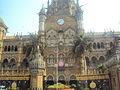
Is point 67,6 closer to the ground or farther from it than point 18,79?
farther from it

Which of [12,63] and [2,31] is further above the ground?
[2,31]

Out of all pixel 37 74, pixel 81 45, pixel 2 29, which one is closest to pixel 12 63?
pixel 2 29

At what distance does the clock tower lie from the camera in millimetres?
36062

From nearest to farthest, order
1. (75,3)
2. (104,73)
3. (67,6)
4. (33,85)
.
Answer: (33,85)
(104,73)
(67,6)
(75,3)

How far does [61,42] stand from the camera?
38812 millimetres

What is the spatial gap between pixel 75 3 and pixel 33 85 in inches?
1450

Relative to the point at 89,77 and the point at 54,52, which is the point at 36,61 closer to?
the point at 89,77

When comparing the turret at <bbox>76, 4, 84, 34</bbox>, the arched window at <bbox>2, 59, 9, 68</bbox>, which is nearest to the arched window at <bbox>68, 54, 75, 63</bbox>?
the turret at <bbox>76, 4, 84, 34</bbox>

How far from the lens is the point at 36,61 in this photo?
20.0m

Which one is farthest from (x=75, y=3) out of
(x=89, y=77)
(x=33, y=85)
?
(x=33, y=85)

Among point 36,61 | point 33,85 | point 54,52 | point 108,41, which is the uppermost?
point 108,41

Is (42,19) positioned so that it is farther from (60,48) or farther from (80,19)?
(80,19)

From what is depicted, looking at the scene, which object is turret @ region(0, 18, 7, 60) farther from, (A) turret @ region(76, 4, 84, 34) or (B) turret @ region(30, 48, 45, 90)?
(B) turret @ region(30, 48, 45, 90)

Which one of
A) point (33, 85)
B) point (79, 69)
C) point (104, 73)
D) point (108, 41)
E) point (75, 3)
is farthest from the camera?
point (75, 3)
